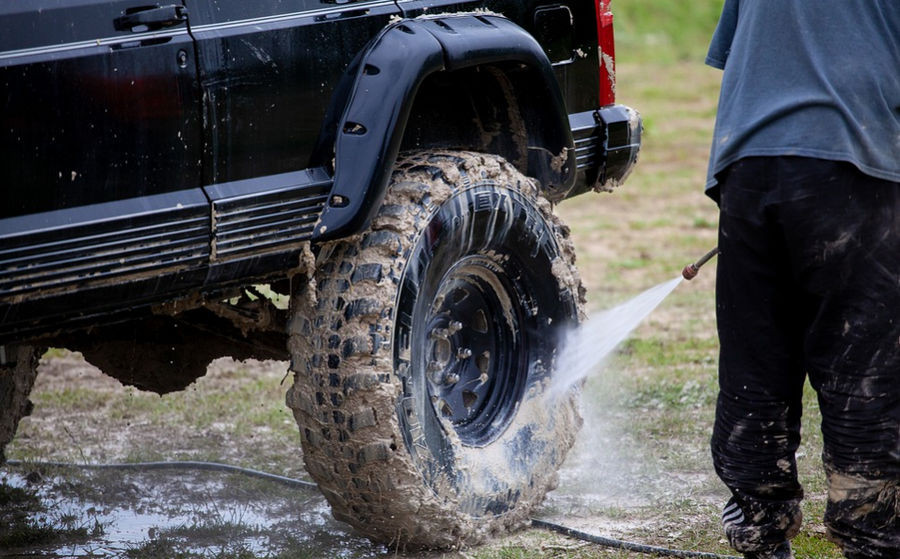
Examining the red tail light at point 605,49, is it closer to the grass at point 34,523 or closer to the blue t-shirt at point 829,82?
the blue t-shirt at point 829,82

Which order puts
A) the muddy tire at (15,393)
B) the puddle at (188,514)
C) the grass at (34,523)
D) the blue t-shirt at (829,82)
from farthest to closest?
1. the muddy tire at (15,393)
2. the grass at (34,523)
3. the puddle at (188,514)
4. the blue t-shirt at (829,82)

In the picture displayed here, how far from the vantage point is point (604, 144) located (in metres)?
4.65

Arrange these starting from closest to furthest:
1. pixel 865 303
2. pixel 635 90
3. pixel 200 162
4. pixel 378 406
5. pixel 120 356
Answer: pixel 865 303, pixel 200 162, pixel 378 406, pixel 120 356, pixel 635 90

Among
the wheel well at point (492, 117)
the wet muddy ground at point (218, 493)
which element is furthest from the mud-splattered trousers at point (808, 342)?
the wheel well at point (492, 117)

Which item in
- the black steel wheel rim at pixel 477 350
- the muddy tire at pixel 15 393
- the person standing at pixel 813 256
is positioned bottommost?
the muddy tire at pixel 15 393

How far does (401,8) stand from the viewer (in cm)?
381

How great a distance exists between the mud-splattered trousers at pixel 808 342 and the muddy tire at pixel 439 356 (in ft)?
2.95

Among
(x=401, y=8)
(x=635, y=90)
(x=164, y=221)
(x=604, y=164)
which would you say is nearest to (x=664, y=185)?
(x=635, y=90)

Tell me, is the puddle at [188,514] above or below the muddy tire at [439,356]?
below

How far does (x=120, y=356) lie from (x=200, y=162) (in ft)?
3.94

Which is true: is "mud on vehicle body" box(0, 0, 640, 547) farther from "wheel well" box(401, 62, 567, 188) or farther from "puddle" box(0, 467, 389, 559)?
"puddle" box(0, 467, 389, 559)

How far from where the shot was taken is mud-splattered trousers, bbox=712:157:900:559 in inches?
120

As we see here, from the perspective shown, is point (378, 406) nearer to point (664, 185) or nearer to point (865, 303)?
point (865, 303)

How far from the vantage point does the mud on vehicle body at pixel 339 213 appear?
304 centimetres
